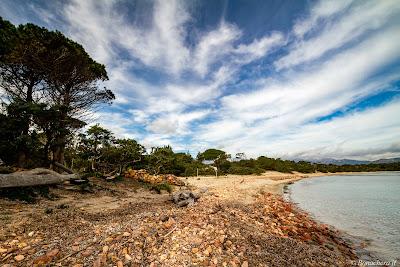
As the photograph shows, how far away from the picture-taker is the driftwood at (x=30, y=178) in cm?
768

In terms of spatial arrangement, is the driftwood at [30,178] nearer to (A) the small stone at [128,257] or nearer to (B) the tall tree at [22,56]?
(B) the tall tree at [22,56]

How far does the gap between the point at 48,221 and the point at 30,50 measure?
37.3ft

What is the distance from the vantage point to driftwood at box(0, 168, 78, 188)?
25.2 feet

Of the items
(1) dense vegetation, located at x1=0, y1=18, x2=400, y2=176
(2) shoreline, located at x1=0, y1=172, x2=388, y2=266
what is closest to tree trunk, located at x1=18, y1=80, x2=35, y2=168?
(1) dense vegetation, located at x1=0, y1=18, x2=400, y2=176

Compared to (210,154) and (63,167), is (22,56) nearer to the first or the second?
(63,167)

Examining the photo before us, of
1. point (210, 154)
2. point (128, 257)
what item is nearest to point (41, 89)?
point (128, 257)

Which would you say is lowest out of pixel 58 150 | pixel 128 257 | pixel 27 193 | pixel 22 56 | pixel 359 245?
pixel 359 245

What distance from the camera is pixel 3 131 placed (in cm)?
950

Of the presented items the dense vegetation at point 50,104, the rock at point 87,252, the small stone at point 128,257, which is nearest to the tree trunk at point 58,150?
the dense vegetation at point 50,104

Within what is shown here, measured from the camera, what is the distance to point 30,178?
8.52 metres

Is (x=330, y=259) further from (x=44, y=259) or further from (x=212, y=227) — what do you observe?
(x=44, y=259)

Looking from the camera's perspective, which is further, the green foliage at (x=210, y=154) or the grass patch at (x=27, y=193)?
the green foliage at (x=210, y=154)

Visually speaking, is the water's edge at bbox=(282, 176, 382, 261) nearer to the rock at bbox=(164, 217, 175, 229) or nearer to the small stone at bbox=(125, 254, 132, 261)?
the rock at bbox=(164, 217, 175, 229)

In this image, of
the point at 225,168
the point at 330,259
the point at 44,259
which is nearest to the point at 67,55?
the point at 44,259
